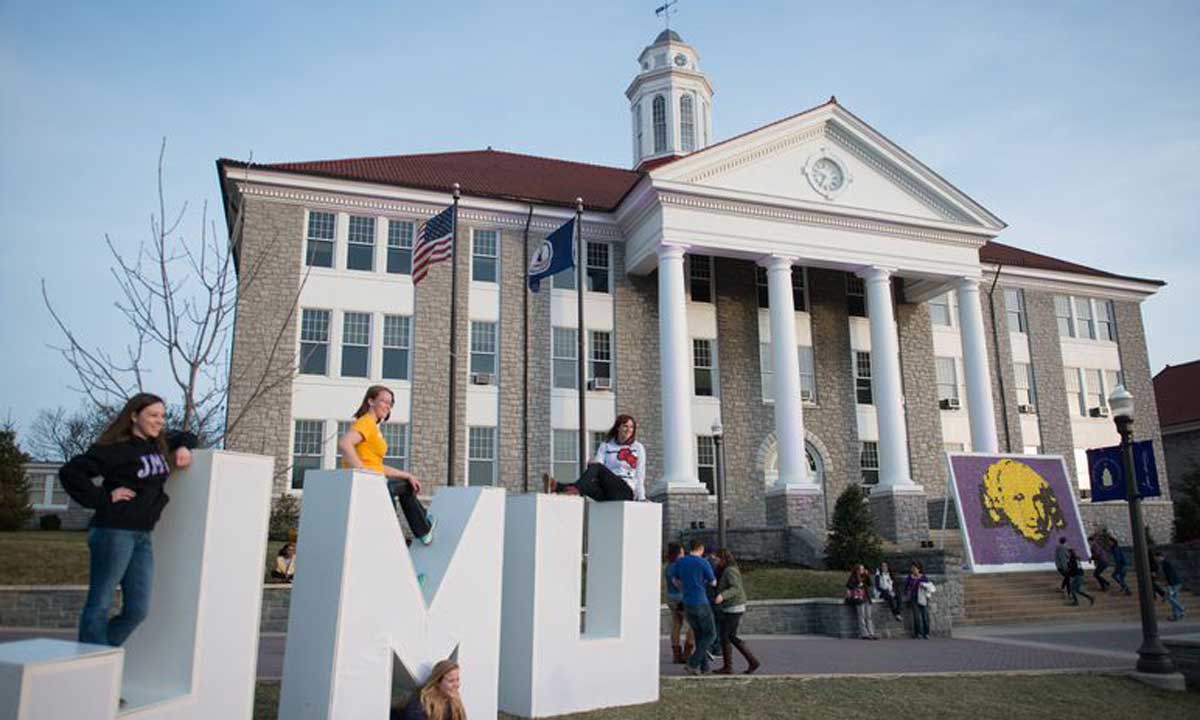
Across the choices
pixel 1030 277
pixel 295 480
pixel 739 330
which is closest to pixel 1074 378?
pixel 1030 277

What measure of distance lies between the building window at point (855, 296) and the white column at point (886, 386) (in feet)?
9.06

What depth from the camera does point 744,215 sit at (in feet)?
91.9

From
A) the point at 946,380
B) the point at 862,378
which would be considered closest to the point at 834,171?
the point at 862,378

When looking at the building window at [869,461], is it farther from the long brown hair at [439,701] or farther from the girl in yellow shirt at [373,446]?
the long brown hair at [439,701]

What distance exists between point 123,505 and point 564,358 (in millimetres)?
22941

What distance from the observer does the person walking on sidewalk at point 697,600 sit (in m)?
10.9

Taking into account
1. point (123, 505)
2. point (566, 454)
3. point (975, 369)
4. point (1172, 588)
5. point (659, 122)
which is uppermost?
point (659, 122)

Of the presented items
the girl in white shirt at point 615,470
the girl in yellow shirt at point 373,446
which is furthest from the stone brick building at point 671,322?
the girl in yellow shirt at point 373,446

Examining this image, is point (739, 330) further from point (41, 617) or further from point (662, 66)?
point (41, 617)

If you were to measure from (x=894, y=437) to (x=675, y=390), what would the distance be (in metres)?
7.71

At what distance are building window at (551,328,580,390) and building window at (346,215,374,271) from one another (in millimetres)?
6361

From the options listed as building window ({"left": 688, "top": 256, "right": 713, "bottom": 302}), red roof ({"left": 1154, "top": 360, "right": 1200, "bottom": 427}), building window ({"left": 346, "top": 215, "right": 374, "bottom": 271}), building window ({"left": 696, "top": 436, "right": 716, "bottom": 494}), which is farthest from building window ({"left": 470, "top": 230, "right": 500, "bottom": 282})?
red roof ({"left": 1154, "top": 360, "right": 1200, "bottom": 427})

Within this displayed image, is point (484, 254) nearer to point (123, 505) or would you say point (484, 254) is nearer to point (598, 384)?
point (598, 384)

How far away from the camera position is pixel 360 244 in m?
27.2
